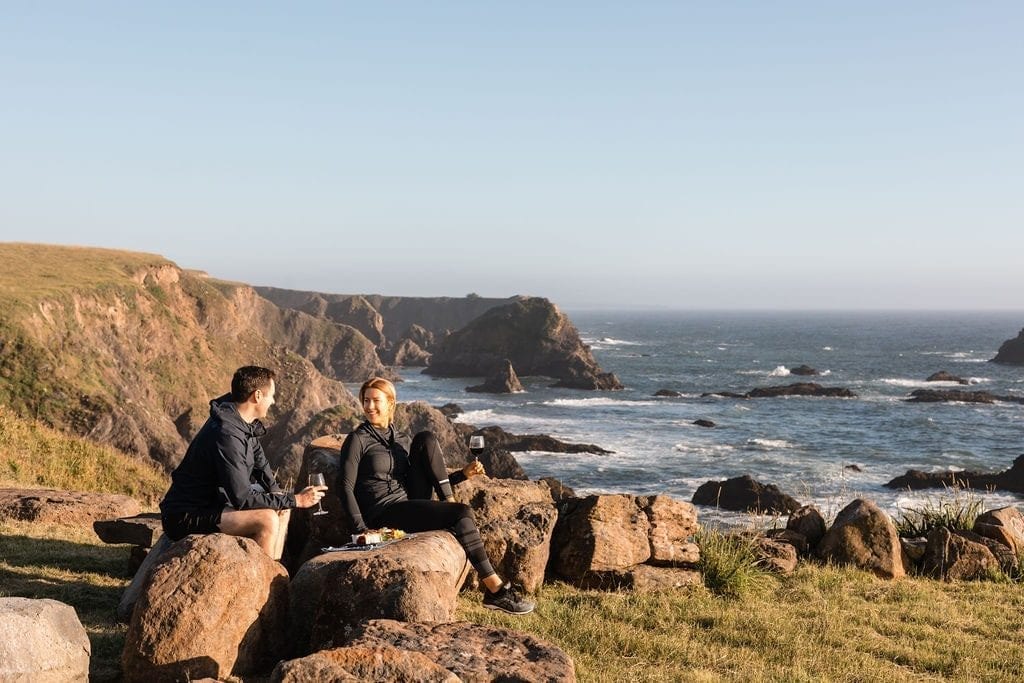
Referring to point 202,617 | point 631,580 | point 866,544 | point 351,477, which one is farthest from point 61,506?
point 866,544

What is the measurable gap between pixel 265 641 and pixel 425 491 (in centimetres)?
279

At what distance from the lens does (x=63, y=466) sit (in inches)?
763

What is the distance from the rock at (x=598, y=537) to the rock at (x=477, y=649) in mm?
4157

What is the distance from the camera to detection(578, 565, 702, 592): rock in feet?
35.6

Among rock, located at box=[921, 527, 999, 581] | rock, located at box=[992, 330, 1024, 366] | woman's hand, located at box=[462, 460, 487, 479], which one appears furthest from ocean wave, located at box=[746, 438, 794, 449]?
rock, located at box=[992, 330, 1024, 366]

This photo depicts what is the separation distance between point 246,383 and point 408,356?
396ft

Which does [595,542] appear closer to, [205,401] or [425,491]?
[425,491]

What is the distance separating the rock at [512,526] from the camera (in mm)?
10305

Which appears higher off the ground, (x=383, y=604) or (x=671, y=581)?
(x=383, y=604)

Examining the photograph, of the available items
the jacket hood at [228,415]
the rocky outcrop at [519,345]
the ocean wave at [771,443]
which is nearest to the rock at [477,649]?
the jacket hood at [228,415]

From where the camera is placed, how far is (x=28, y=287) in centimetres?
3694

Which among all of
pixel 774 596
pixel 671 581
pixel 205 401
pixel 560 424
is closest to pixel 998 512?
pixel 774 596

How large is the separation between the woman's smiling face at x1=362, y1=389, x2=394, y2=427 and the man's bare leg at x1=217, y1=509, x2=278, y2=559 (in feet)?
5.56

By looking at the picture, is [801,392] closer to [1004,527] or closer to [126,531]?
[1004,527]
